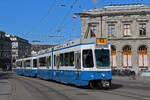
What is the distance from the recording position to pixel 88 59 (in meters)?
16.9

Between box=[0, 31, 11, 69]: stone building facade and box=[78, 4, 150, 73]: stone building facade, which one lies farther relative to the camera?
box=[0, 31, 11, 69]: stone building facade

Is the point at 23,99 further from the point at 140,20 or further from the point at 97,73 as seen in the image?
the point at 140,20

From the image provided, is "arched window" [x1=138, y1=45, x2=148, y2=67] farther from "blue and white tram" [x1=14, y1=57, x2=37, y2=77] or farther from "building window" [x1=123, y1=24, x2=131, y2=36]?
"blue and white tram" [x1=14, y1=57, x2=37, y2=77]

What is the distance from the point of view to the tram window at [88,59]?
55.1 feet

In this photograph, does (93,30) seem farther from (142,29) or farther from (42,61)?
(42,61)

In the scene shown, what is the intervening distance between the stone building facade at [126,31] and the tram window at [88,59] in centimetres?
3658

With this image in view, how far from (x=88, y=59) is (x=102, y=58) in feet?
2.78

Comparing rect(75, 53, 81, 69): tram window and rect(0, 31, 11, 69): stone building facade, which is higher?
rect(0, 31, 11, 69): stone building facade

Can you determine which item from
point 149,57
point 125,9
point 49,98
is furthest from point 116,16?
point 49,98

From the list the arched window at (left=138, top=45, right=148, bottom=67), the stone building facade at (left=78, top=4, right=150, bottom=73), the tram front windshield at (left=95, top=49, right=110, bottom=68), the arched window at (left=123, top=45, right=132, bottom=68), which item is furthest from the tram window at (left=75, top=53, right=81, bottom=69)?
the arched window at (left=138, top=45, right=148, bottom=67)

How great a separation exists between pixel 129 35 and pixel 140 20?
3632mm

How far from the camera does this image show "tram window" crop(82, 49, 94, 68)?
1678cm

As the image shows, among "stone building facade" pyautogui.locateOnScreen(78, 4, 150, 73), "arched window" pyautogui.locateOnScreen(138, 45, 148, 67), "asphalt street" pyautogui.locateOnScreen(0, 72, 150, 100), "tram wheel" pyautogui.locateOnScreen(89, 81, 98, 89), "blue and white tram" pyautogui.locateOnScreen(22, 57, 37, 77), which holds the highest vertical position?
→ "stone building facade" pyautogui.locateOnScreen(78, 4, 150, 73)

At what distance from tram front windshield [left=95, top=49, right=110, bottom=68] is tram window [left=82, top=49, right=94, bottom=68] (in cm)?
36
